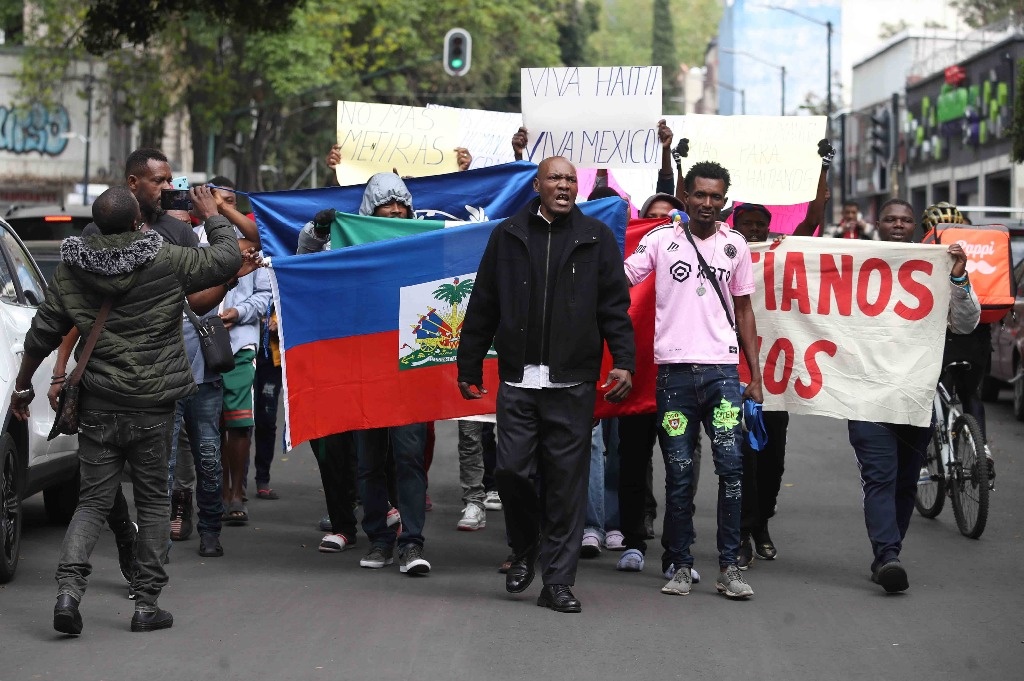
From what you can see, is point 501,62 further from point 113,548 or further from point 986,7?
point 113,548

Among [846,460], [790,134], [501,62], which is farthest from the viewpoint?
[501,62]

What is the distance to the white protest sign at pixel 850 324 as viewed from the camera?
27.5 ft

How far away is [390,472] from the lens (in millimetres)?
9352

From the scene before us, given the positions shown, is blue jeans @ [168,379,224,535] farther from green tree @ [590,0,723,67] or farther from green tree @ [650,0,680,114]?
green tree @ [590,0,723,67]

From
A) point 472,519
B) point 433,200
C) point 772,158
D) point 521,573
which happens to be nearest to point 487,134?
point 772,158

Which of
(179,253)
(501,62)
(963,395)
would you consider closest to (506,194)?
(179,253)

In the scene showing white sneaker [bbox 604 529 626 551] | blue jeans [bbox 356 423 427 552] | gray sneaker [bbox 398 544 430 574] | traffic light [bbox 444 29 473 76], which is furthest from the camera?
traffic light [bbox 444 29 473 76]

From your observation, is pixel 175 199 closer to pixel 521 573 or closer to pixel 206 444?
pixel 206 444

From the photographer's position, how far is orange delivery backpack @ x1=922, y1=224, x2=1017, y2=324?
9477 millimetres

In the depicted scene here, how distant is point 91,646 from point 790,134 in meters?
6.67

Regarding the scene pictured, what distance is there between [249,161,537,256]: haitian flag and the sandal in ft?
5.87

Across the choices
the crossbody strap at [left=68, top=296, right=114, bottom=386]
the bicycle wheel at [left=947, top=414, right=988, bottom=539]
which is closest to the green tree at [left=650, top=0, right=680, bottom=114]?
the bicycle wheel at [left=947, top=414, right=988, bottom=539]

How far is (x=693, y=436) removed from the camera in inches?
305

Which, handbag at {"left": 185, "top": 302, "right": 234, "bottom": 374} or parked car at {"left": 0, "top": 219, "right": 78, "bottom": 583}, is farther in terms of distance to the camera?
handbag at {"left": 185, "top": 302, "right": 234, "bottom": 374}
